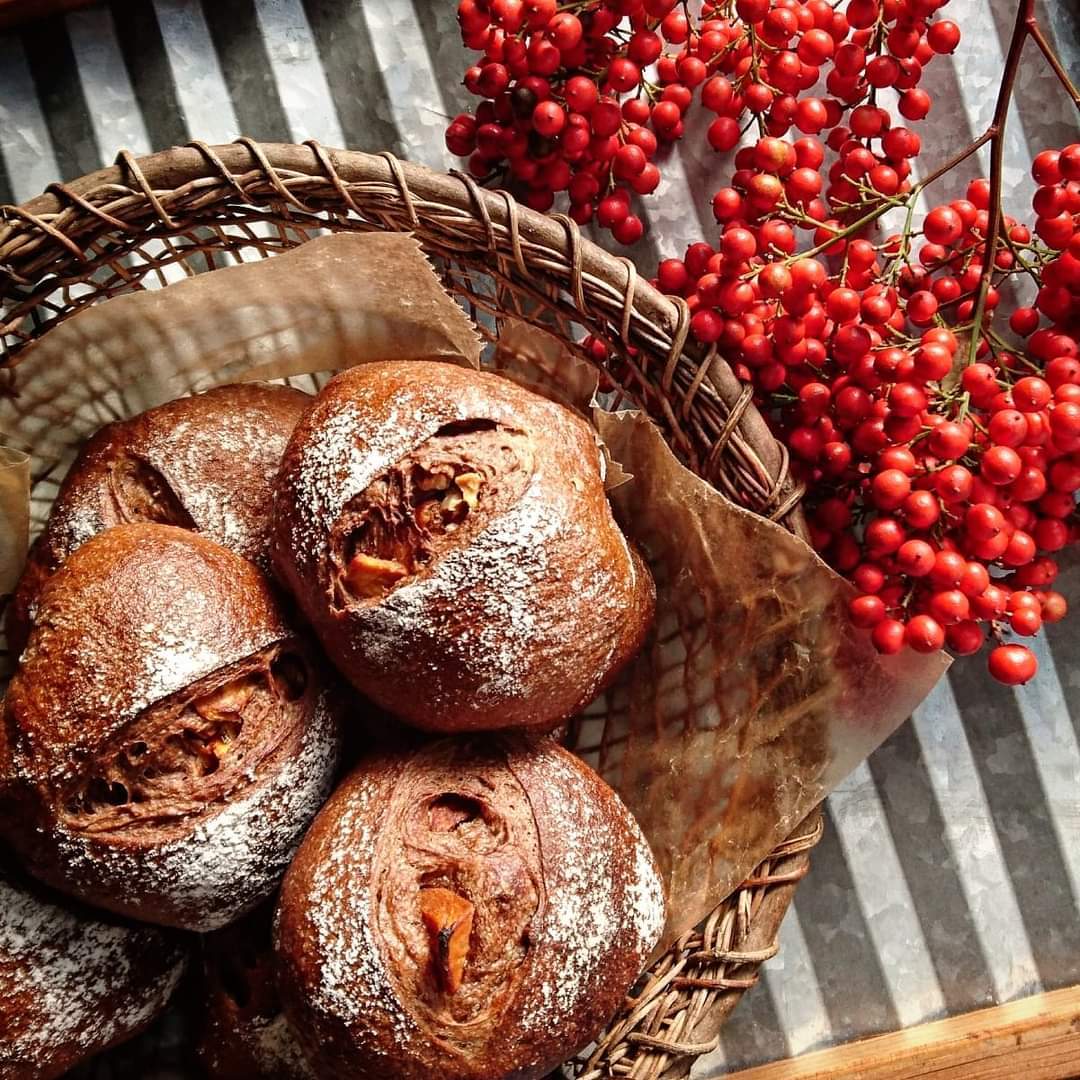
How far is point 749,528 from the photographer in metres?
1.31

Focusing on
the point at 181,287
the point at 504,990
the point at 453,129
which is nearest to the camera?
the point at 504,990

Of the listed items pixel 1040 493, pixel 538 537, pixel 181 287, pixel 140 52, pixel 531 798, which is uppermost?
pixel 140 52

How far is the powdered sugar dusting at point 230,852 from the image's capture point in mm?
1161

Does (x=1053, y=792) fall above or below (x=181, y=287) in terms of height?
below

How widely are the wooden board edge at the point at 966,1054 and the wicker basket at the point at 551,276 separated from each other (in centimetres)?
40

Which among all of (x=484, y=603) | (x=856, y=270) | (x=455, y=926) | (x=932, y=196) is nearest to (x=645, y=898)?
(x=455, y=926)

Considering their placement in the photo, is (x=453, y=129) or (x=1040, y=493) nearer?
(x=1040, y=493)

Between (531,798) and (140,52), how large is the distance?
1.30 meters

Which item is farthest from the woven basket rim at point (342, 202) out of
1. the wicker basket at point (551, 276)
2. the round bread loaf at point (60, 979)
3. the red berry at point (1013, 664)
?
the round bread loaf at point (60, 979)

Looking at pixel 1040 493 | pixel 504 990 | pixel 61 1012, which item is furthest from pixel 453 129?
pixel 61 1012

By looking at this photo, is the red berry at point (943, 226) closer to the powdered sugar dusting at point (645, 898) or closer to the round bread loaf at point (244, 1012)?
the powdered sugar dusting at point (645, 898)

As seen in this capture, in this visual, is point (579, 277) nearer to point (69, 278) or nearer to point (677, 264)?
point (677, 264)

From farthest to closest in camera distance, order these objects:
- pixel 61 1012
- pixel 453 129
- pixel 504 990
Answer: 1. pixel 453 129
2. pixel 61 1012
3. pixel 504 990

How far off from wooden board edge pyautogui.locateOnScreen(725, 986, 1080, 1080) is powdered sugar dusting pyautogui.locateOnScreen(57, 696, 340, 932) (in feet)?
2.64
